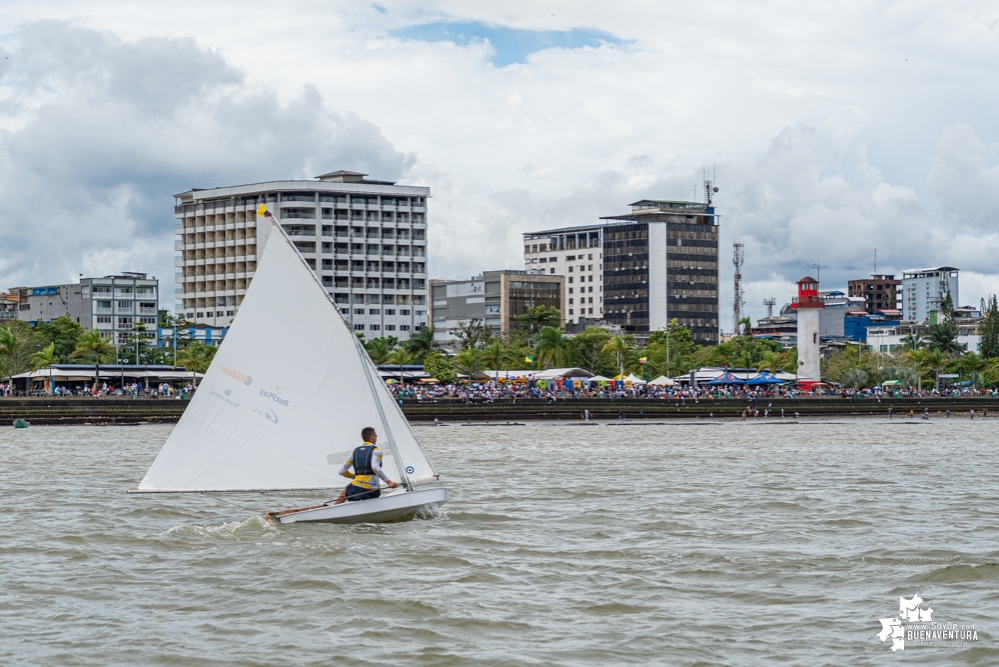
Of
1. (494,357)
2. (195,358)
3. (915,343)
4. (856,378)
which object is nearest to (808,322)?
(856,378)

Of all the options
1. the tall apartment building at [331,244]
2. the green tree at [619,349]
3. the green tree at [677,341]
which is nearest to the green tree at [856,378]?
the green tree at [619,349]

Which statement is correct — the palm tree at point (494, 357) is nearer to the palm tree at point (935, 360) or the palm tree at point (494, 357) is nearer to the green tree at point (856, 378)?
the green tree at point (856, 378)

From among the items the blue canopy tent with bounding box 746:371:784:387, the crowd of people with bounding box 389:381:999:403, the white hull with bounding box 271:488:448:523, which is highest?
the blue canopy tent with bounding box 746:371:784:387

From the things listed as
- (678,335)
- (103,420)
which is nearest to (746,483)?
(103,420)

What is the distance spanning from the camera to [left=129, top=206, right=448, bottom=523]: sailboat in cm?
2544

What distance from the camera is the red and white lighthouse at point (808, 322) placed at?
130625mm

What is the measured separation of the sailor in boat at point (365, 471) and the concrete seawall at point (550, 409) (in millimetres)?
61660

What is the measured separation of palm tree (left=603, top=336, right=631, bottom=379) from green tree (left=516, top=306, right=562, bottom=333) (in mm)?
33045

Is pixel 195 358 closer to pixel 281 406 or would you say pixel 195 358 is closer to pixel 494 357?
pixel 494 357

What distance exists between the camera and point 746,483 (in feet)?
126

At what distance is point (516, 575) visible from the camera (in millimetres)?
21156

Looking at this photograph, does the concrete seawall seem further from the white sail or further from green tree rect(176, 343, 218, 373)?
the white sail

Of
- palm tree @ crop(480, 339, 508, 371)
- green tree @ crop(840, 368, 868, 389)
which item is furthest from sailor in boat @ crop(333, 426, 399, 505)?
green tree @ crop(840, 368, 868, 389)

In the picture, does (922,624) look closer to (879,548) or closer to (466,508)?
(879,548)
